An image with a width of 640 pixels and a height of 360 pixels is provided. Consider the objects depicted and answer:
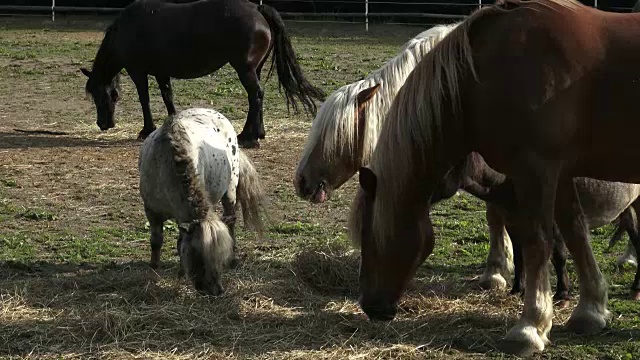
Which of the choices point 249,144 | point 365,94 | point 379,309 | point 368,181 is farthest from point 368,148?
point 249,144

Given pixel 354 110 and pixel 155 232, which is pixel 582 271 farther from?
pixel 155 232

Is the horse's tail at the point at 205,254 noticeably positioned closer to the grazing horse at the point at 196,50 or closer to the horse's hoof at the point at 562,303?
the horse's hoof at the point at 562,303

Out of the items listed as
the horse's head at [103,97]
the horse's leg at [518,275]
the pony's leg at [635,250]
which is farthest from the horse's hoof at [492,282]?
the horse's head at [103,97]

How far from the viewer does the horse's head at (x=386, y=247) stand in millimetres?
4508

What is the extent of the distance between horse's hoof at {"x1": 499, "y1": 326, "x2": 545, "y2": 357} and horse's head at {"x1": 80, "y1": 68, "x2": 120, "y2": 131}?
7.28m

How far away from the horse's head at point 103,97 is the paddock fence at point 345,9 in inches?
376

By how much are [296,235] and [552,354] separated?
2.72 meters

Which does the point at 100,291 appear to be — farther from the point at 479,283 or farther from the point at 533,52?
the point at 533,52

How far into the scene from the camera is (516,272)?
5.45m

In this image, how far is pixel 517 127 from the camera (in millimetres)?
4277

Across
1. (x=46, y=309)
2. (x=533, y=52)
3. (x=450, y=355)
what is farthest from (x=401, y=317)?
(x=46, y=309)

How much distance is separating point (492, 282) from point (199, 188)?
5.94 feet

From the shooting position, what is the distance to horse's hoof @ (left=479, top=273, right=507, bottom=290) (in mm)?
5605

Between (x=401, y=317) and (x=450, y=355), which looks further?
(x=401, y=317)
